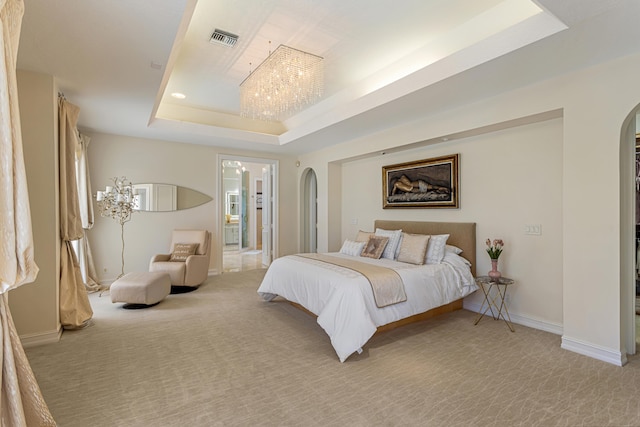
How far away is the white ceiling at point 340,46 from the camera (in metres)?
2.14

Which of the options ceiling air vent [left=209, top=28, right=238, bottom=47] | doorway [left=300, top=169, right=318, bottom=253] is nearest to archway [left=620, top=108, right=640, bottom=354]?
ceiling air vent [left=209, top=28, right=238, bottom=47]

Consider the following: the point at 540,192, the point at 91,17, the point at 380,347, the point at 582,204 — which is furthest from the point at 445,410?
the point at 91,17

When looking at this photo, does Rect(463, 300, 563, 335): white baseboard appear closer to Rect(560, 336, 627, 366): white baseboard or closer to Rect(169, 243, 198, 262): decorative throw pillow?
Rect(560, 336, 627, 366): white baseboard

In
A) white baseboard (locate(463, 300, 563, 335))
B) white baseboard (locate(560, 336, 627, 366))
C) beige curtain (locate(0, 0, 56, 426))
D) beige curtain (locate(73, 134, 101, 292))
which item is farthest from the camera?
beige curtain (locate(73, 134, 101, 292))

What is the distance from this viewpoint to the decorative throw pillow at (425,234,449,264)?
372cm

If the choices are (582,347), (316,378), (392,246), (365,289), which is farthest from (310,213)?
(582,347)

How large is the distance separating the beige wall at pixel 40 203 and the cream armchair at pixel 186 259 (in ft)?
5.65

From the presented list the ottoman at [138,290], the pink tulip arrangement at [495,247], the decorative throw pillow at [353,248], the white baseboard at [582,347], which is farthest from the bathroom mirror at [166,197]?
the white baseboard at [582,347]

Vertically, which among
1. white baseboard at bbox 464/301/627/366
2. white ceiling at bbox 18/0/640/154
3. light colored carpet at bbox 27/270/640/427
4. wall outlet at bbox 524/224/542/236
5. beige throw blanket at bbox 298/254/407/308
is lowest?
light colored carpet at bbox 27/270/640/427

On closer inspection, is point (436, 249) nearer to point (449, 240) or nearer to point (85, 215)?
point (449, 240)

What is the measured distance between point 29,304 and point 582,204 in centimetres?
515

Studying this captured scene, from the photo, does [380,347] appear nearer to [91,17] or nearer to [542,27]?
[542,27]

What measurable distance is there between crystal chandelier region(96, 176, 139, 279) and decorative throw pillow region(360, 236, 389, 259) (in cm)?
379

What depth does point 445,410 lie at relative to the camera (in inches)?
76.6
